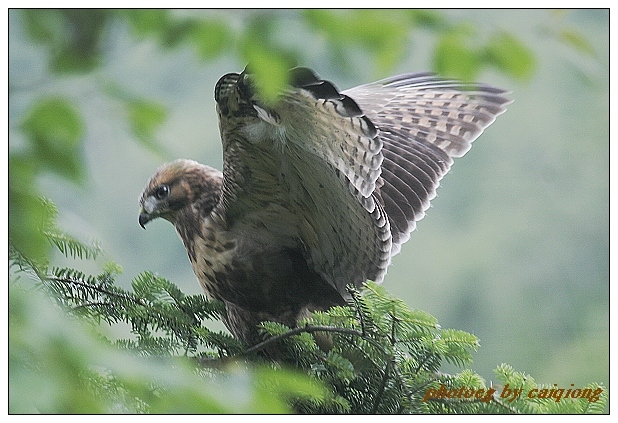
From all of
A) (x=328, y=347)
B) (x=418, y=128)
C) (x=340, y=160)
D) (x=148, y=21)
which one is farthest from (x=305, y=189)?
(x=148, y=21)

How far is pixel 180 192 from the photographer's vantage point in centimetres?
139

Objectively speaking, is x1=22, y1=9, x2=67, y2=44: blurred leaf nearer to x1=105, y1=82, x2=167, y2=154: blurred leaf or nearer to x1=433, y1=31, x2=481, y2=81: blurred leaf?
x1=105, y1=82, x2=167, y2=154: blurred leaf

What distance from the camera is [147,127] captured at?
1.58ft

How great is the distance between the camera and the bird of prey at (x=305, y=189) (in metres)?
1.07

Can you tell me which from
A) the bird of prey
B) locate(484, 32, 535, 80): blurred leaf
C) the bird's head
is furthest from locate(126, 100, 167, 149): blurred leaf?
the bird's head

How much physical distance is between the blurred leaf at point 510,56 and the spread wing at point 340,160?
9.5 inches

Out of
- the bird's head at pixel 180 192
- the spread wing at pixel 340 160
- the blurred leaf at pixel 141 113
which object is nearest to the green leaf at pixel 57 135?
the blurred leaf at pixel 141 113

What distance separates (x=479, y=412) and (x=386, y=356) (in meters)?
0.15

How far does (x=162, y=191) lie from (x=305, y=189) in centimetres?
32

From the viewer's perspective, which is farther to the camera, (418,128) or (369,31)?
(418,128)

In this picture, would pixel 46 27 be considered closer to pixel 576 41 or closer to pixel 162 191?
pixel 576 41

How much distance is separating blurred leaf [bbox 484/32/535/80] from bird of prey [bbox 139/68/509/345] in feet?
1.32

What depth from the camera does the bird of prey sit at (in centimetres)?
107
